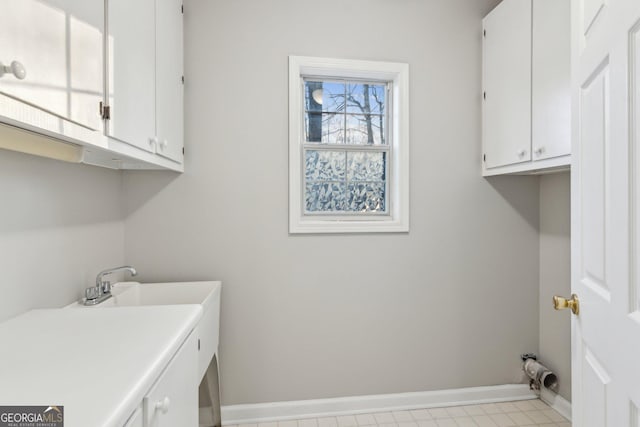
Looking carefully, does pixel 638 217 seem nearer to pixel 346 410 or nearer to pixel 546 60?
pixel 546 60

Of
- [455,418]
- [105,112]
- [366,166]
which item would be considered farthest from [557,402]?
[105,112]

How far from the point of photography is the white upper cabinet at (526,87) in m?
1.69

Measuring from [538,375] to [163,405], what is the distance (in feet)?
7.77

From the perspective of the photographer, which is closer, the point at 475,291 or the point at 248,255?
the point at 248,255

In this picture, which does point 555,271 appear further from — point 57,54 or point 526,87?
point 57,54

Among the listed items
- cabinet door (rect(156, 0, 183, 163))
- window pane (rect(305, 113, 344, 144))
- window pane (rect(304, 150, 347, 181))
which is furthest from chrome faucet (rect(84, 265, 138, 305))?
window pane (rect(305, 113, 344, 144))

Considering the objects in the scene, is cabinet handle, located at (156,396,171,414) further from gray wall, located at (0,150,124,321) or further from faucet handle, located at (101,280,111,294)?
faucet handle, located at (101,280,111,294)

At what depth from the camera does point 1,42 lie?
0.70 m

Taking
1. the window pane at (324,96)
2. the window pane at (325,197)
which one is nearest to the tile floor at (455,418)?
the window pane at (325,197)

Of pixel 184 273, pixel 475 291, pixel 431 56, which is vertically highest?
pixel 431 56

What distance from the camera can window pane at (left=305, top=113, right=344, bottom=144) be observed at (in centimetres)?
238

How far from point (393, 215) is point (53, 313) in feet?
6.16

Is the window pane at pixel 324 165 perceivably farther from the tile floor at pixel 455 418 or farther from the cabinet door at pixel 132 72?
the tile floor at pixel 455 418

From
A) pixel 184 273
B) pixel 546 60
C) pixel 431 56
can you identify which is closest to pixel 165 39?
pixel 184 273
